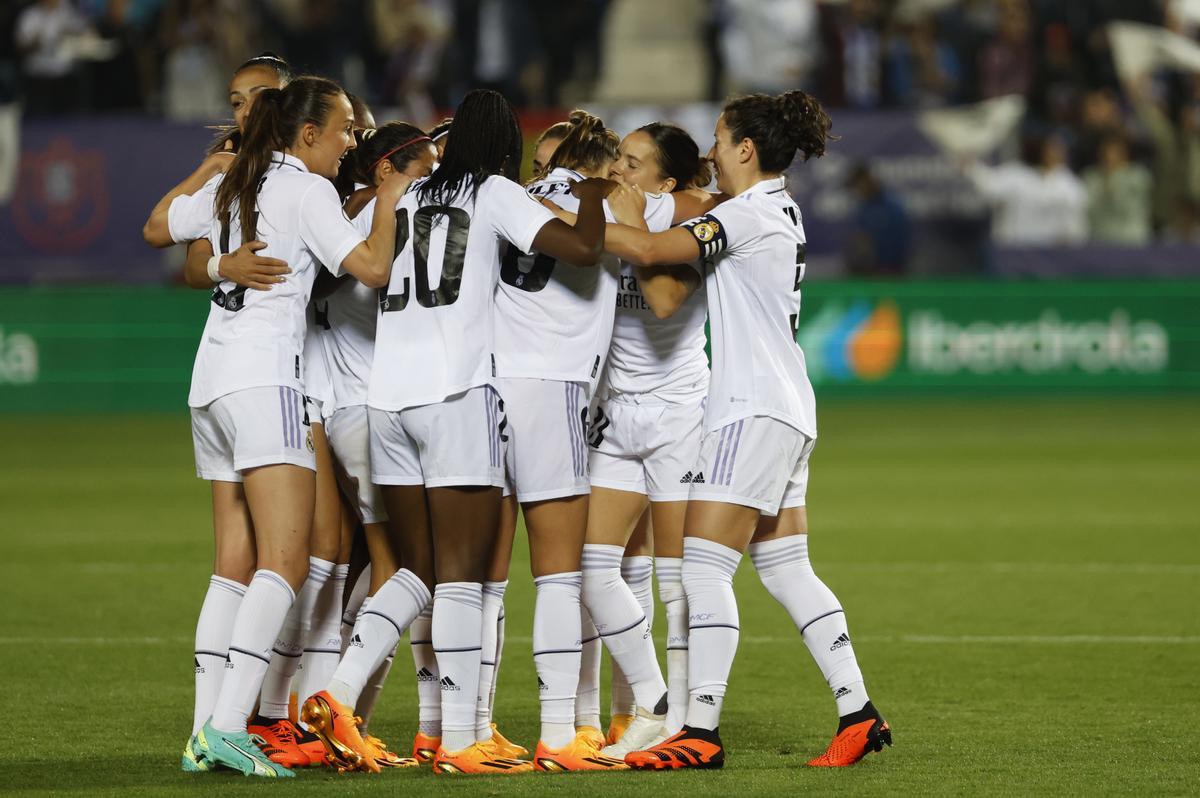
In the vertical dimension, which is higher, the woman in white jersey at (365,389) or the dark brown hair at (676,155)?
the dark brown hair at (676,155)

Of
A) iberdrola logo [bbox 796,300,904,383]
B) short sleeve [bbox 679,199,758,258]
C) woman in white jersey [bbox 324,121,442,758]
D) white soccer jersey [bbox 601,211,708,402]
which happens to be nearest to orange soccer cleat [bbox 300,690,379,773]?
woman in white jersey [bbox 324,121,442,758]

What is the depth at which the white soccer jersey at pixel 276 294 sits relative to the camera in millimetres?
5258

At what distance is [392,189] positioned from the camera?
5359 mm

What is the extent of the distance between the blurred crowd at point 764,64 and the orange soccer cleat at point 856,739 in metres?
14.7

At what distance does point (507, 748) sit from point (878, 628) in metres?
3.08

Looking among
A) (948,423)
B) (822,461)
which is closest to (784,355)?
(822,461)

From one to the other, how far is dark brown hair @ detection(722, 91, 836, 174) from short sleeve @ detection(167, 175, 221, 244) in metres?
1.62

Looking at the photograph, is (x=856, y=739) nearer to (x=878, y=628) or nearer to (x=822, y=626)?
(x=822, y=626)

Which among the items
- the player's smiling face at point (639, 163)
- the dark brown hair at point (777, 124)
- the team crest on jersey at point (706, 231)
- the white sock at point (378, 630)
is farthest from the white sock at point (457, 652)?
the dark brown hair at point (777, 124)

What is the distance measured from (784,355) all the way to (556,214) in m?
0.82

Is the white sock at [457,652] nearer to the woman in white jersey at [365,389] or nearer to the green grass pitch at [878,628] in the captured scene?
the green grass pitch at [878,628]

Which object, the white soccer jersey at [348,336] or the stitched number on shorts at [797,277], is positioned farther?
the white soccer jersey at [348,336]

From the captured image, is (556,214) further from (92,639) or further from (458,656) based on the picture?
(92,639)

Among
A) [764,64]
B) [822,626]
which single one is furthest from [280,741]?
[764,64]
